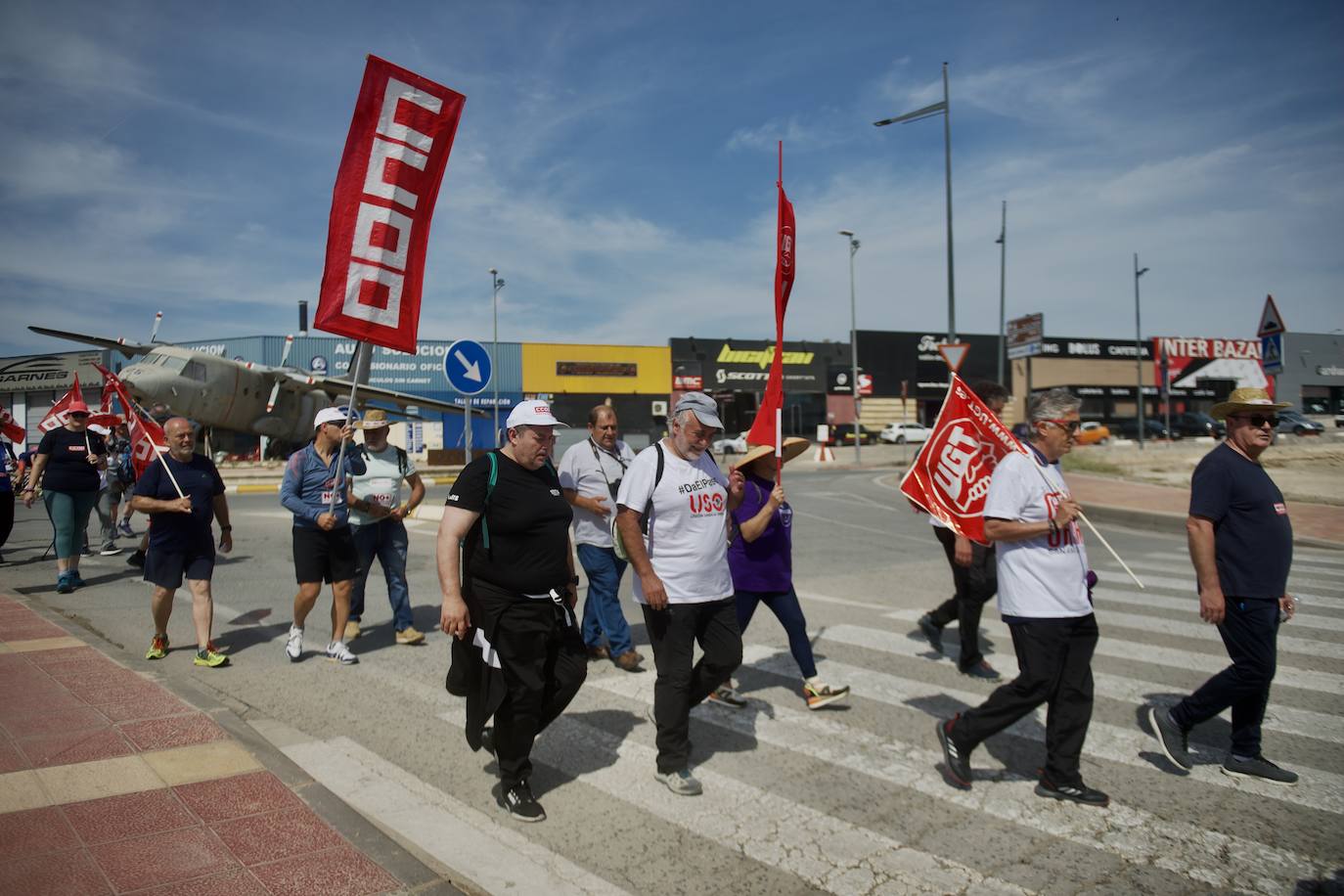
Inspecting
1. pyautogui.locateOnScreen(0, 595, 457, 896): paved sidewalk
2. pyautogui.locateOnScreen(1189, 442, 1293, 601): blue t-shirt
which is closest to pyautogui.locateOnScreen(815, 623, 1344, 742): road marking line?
pyautogui.locateOnScreen(1189, 442, 1293, 601): blue t-shirt

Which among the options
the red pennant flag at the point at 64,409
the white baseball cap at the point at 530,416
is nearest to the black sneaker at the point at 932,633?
the white baseball cap at the point at 530,416

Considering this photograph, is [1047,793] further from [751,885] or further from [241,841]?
[241,841]

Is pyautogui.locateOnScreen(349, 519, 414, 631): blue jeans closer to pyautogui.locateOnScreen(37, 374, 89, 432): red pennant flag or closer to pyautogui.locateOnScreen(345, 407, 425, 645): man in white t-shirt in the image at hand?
pyautogui.locateOnScreen(345, 407, 425, 645): man in white t-shirt

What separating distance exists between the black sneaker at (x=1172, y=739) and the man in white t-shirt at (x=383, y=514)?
5.20 m

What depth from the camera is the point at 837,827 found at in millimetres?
3594

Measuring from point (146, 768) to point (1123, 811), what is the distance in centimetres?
450

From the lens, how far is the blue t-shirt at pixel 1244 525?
391cm

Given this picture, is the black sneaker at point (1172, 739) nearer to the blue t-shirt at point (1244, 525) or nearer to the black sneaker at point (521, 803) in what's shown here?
the blue t-shirt at point (1244, 525)

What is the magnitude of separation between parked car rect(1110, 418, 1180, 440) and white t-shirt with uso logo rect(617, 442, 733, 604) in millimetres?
51754

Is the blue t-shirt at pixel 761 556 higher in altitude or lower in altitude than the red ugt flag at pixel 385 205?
lower

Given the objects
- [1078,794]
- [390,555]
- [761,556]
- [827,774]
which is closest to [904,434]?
[390,555]

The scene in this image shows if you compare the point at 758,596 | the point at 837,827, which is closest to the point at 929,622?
the point at 758,596

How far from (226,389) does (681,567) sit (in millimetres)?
23470

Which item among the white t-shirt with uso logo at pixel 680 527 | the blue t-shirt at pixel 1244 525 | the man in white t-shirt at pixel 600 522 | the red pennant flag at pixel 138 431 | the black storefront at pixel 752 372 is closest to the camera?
the blue t-shirt at pixel 1244 525
